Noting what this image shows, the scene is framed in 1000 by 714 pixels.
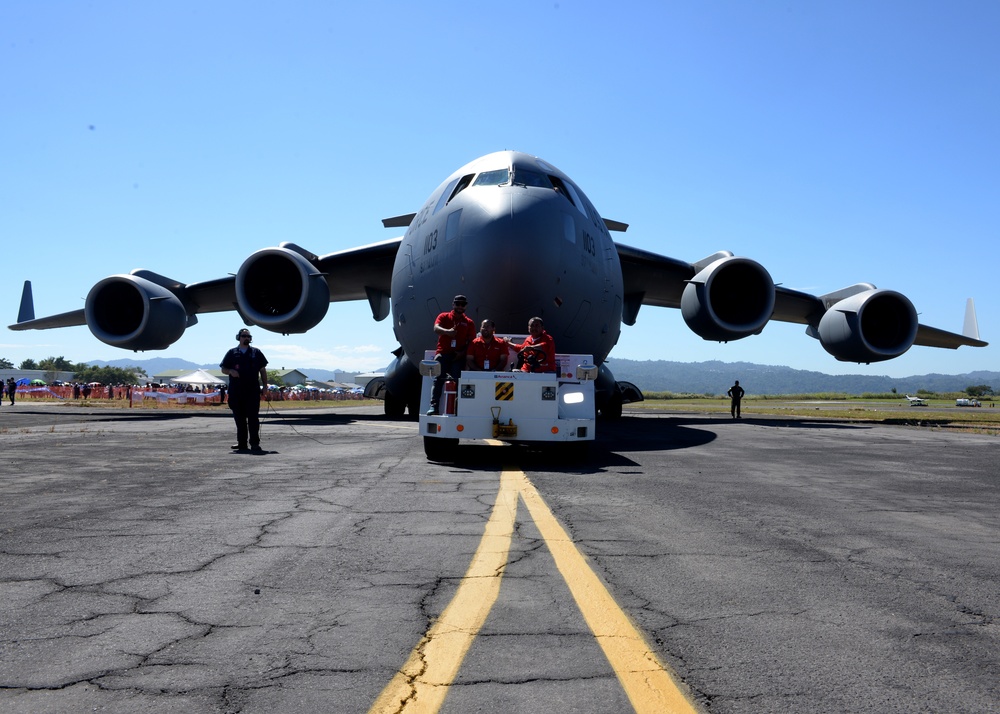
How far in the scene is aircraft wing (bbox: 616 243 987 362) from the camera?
1580cm

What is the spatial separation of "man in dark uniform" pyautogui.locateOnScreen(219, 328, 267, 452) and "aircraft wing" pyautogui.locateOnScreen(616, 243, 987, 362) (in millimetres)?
9023

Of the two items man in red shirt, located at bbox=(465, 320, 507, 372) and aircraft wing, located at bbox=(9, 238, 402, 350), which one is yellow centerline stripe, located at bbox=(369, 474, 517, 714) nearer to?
man in red shirt, located at bbox=(465, 320, 507, 372)

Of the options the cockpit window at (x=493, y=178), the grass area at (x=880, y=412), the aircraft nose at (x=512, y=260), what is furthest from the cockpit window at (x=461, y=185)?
the grass area at (x=880, y=412)

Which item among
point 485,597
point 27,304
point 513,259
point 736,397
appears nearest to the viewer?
point 485,597

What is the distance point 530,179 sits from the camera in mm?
11016

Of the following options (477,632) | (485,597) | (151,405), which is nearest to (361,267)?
(485,597)

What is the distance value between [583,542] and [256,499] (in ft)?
8.97

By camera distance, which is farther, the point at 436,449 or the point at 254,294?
the point at 254,294

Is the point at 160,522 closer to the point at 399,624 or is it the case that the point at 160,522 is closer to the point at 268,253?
the point at 399,624

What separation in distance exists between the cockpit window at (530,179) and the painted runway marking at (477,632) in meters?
7.45

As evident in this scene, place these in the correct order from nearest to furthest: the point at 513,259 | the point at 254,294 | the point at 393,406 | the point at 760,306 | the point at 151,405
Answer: the point at 513,259, the point at 760,306, the point at 254,294, the point at 393,406, the point at 151,405

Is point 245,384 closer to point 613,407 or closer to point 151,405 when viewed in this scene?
point 613,407

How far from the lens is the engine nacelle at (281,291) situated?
625 inches

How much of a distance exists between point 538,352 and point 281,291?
9625mm
